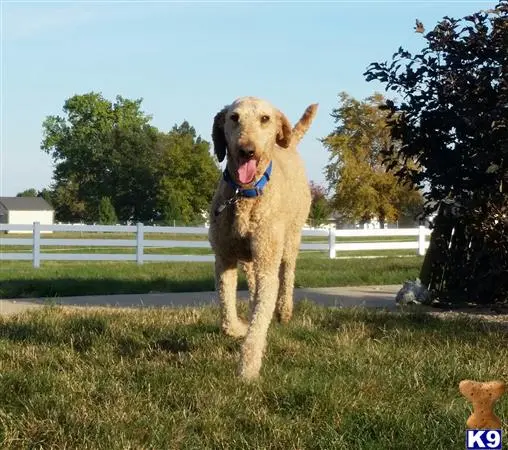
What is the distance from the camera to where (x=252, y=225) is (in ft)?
16.4

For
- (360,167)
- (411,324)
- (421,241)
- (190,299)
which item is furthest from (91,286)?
(360,167)

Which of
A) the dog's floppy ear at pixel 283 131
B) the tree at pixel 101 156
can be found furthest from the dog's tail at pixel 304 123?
the tree at pixel 101 156

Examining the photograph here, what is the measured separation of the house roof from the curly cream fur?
8461 cm

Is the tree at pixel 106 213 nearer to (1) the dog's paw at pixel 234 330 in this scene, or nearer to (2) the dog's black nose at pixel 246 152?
(1) the dog's paw at pixel 234 330

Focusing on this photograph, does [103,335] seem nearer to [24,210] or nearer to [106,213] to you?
[106,213]

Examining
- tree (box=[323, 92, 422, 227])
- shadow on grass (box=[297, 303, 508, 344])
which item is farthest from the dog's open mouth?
tree (box=[323, 92, 422, 227])

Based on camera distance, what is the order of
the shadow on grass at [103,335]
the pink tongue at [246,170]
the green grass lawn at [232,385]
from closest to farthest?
the green grass lawn at [232,385], the pink tongue at [246,170], the shadow on grass at [103,335]

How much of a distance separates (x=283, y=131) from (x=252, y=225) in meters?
0.69

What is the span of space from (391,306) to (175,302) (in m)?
2.52

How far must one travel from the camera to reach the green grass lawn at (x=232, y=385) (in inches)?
141

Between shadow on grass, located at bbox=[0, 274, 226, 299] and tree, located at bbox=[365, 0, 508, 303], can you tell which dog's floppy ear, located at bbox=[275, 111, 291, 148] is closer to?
tree, located at bbox=[365, 0, 508, 303]

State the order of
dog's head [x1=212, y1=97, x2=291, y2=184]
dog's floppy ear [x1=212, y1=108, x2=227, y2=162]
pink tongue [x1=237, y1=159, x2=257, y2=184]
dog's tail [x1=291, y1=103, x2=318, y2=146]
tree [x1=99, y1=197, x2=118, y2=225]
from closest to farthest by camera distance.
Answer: dog's head [x1=212, y1=97, x2=291, y2=184]
pink tongue [x1=237, y1=159, x2=257, y2=184]
dog's floppy ear [x1=212, y1=108, x2=227, y2=162]
dog's tail [x1=291, y1=103, x2=318, y2=146]
tree [x1=99, y1=197, x2=118, y2=225]

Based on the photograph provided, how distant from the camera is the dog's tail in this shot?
22.2 feet

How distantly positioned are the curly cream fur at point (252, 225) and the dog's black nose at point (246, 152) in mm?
17
